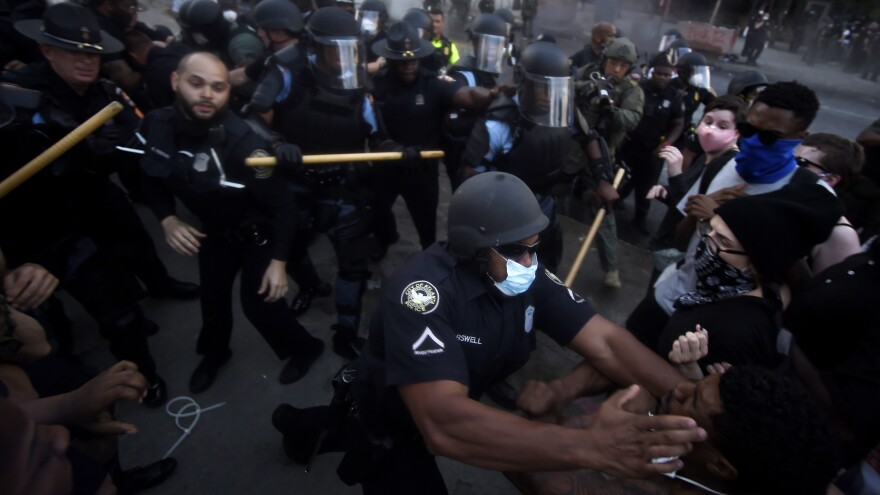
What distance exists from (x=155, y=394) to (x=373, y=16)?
559 cm

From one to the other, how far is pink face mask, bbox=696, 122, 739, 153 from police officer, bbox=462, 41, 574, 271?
3.50 ft

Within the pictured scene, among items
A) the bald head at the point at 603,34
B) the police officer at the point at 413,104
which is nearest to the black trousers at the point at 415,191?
the police officer at the point at 413,104

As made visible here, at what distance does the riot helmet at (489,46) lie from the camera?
5215 millimetres

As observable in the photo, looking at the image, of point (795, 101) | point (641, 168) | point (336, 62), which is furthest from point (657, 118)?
point (336, 62)

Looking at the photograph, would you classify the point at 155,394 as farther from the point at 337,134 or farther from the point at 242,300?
the point at 337,134

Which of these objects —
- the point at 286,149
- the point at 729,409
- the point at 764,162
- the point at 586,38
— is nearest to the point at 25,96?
the point at 286,149

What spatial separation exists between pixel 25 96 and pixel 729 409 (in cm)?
348

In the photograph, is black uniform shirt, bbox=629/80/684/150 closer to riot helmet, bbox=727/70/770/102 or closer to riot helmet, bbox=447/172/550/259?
riot helmet, bbox=727/70/770/102

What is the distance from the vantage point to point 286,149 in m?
2.83

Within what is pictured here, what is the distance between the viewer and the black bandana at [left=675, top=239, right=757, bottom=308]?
2.00 meters

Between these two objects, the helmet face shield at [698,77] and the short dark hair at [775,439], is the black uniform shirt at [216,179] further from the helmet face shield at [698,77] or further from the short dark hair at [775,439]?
the helmet face shield at [698,77]

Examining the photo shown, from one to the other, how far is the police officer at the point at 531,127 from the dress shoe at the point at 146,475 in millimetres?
2489

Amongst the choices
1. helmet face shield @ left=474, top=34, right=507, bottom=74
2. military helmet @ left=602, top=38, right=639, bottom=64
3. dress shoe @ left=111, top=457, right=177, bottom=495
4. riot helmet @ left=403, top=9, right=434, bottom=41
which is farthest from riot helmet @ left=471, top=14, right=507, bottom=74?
dress shoe @ left=111, top=457, right=177, bottom=495

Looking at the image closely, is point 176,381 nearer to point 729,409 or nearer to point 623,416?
point 623,416
